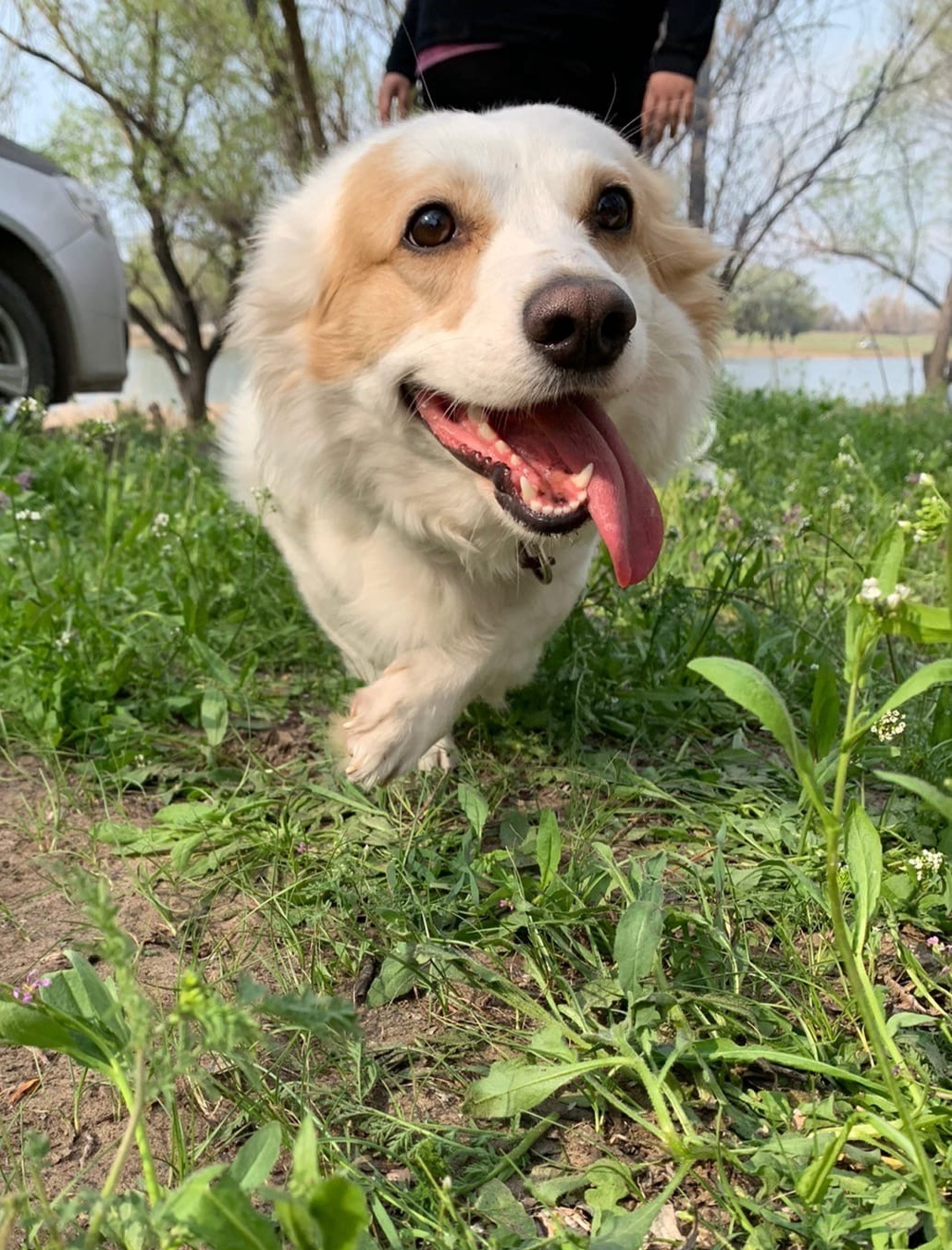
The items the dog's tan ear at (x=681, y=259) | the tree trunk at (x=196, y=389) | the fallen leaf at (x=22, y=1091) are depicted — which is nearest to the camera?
the fallen leaf at (x=22, y=1091)

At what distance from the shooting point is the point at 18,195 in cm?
466

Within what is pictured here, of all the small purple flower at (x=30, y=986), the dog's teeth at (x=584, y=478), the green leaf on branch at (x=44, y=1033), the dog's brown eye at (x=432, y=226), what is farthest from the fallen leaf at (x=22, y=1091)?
the dog's brown eye at (x=432, y=226)

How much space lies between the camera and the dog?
A: 70.6 inches

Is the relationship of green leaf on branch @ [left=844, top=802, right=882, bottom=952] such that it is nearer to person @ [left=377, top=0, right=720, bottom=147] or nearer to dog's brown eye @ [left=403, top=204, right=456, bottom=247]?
dog's brown eye @ [left=403, top=204, right=456, bottom=247]

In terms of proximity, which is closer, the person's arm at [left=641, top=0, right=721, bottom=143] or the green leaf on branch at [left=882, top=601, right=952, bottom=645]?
the green leaf on branch at [left=882, top=601, right=952, bottom=645]

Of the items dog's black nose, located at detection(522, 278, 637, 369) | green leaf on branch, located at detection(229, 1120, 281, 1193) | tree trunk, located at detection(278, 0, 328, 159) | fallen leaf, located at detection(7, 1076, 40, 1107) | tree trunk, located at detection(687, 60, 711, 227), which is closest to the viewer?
green leaf on branch, located at detection(229, 1120, 281, 1193)

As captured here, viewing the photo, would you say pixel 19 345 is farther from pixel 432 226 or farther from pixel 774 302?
pixel 774 302

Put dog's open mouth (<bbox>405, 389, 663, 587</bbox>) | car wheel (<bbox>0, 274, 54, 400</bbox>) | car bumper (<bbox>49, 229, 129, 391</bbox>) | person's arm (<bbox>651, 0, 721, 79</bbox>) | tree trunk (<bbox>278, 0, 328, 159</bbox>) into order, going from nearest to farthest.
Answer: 1. dog's open mouth (<bbox>405, 389, 663, 587</bbox>)
2. person's arm (<bbox>651, 0, 721, 79</bbox>)
3. tree trunk (<bbox>278, 0, 328, 159</bbox>)
4. car wheel (<bbox>0, 274, 54, 400</bbox>)
5. car bumper (<bbox>49, 229, 129, 391</bbox>)

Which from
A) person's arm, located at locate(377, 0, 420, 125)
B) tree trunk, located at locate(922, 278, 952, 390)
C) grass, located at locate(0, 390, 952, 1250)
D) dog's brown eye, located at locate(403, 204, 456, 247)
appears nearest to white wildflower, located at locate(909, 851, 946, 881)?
grass, located at locate(0, 390, 952, 1250)

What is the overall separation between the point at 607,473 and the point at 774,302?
45.5 feet

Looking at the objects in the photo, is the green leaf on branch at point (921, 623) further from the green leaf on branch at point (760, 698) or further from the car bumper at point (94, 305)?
the car bumper at point (94, 305)

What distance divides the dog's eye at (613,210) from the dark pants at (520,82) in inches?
35.2

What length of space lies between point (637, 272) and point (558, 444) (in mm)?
576

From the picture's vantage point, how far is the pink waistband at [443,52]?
287 cm
